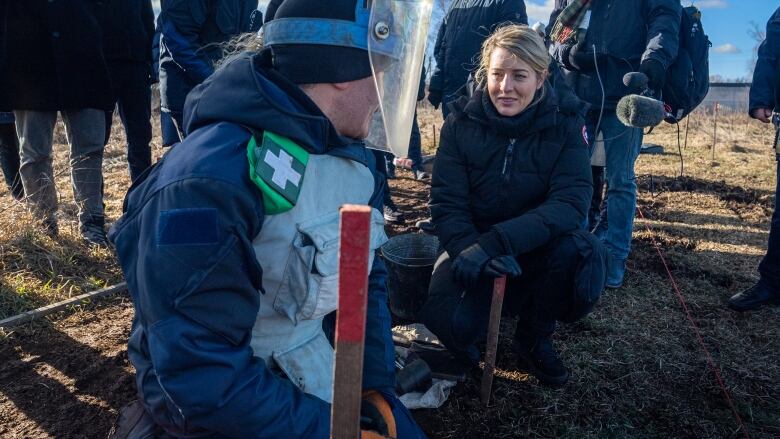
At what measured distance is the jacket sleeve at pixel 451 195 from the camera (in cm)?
261

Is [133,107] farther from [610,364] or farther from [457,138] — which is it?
[610,364]

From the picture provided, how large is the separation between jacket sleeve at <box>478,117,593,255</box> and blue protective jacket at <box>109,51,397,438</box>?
1.35 m

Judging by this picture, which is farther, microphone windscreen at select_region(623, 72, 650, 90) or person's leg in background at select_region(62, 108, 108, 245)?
person's leg in background at select_region(62, 108, 108, 245)

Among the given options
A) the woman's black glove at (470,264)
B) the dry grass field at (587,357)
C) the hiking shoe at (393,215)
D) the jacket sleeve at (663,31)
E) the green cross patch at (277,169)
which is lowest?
the dry grass field at (587,357)

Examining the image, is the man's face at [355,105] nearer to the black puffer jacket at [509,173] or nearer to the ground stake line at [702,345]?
the black puffer jacket at [509,173]

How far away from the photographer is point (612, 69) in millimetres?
3629

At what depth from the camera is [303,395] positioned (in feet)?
4.12

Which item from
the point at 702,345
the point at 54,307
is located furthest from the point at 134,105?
the point at 702,345

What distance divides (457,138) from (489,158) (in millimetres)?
201

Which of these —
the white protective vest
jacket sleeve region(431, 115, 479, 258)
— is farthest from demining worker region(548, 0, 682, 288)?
the white protective vest

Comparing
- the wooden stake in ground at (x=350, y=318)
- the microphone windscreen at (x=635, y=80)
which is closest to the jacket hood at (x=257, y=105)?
the wooden stake in ground at (x=350, y=318)

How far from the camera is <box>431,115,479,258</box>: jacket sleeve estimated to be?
8.56ft

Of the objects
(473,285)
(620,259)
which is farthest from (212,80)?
(620,259)

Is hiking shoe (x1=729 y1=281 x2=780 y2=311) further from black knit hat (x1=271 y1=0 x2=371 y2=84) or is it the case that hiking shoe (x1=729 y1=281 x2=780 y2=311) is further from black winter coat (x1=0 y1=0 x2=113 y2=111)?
black winter coat (x1=0 y1=0 x2=113 y2=111)
